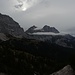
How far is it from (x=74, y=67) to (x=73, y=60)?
3.58 m

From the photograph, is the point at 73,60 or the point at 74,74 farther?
the point at 73,60

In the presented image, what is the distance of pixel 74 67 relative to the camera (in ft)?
174

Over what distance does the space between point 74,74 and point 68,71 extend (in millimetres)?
1953

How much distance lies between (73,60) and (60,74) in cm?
523

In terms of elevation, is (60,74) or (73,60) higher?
(73,60)

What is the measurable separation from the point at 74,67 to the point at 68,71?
1.87m

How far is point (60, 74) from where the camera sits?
2168 inches

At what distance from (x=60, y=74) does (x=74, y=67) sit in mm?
4367

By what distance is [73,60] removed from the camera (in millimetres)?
56438

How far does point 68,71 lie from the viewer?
53656 millimetres

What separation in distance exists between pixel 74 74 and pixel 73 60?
5157mm
